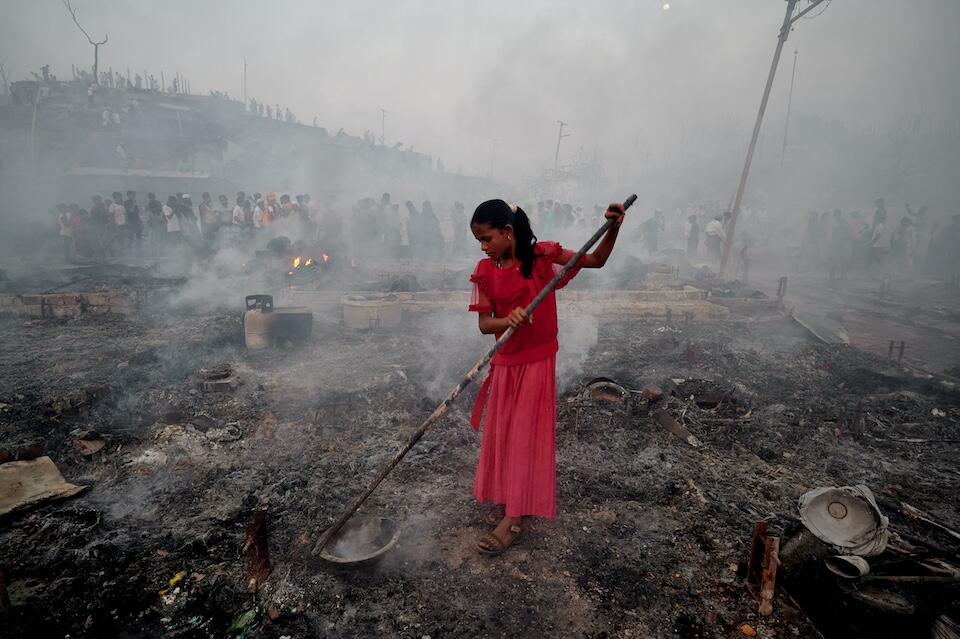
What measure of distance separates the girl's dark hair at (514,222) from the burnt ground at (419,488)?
6.32 feet

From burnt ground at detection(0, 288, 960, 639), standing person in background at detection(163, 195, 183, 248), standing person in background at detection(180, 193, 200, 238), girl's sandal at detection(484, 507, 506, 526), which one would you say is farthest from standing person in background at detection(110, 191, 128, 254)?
girl's sandal at detection(484, 507, 506, 526)

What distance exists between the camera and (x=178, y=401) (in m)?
5.18

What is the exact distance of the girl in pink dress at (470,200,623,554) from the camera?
2637 millimetres

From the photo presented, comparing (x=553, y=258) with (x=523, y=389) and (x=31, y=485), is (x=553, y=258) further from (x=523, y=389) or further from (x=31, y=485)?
(x=31, y=485)

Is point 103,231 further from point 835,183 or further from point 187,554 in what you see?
point 835,183

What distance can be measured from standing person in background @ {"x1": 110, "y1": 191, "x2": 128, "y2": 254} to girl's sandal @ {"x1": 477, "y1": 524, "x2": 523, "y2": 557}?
61.8 feet

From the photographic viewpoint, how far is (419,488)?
3.73m

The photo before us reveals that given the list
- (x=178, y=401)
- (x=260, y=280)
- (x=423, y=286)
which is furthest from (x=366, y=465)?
(x=260, y=280)

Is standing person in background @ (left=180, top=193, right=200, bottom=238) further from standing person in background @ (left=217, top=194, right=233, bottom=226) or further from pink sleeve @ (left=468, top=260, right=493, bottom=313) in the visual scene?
pink sleeve @ (left=468, top=260, right=493, bottom=313)

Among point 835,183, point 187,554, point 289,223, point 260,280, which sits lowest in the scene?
point 187,554

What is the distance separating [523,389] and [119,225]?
19061mm

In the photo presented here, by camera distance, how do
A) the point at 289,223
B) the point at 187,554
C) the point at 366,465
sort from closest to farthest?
the point at 187,554 < the point at 366,465 < the point at 289,223

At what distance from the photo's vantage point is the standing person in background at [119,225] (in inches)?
627

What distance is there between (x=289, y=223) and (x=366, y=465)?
12790 millimetres
